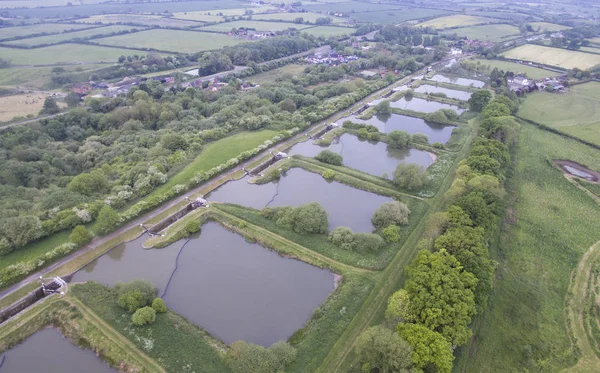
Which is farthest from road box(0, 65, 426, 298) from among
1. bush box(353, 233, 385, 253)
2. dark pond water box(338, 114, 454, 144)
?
bush box(353, 233, 385, 253)

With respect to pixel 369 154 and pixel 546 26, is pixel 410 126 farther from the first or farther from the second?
pixel 546 26

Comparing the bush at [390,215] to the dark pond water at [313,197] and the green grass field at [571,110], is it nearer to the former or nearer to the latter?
the dark pond water at [313,197]

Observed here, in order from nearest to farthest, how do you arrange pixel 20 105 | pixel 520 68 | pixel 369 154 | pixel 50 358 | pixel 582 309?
pixel 50 358, pixel 582 309, pixel 369 154, pixel 20 105, pixel 520 68

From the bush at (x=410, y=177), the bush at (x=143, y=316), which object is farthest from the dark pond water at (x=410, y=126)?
the bush at (x=143, y=316)

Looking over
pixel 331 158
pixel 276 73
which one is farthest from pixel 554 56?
pixel 331 158

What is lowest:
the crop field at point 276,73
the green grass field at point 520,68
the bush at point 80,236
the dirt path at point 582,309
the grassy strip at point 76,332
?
the dirt path at point 582,309

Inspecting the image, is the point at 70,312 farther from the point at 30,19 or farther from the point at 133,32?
the point at 30,19

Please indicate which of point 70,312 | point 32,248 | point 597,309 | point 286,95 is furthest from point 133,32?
point 597,309
